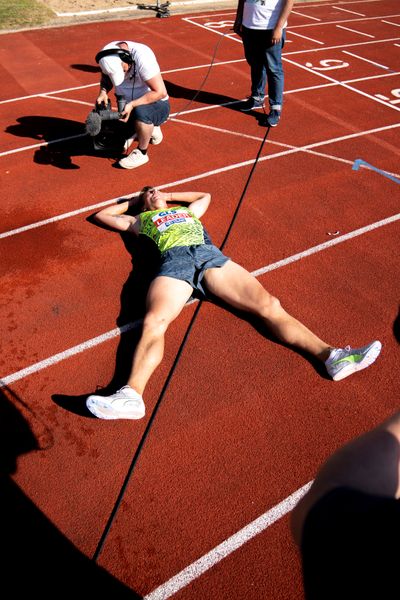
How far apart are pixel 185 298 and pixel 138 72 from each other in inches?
132

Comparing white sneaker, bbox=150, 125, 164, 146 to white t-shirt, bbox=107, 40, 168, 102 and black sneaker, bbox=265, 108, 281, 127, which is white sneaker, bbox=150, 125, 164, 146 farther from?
black sneaker, bbox=265, 108, 281, 127

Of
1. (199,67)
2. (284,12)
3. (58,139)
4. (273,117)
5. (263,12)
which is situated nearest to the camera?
(284,12)

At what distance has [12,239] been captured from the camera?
15.9 ft

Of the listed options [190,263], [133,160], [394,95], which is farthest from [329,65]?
[190,263]

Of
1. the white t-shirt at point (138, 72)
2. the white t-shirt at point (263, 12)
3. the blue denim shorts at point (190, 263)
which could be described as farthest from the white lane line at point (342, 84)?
the blue denim shorts at point (190, 263)

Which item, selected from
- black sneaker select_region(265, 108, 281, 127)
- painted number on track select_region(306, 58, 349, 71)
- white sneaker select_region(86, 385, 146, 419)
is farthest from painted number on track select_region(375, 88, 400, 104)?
white sneaker select_region(86, 385, 146, 419)

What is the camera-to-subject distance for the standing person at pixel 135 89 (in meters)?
5.43

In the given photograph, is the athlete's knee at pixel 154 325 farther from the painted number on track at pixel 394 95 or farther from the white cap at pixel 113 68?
the painted number on track at pixel 394 95

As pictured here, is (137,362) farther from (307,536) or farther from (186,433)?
(307,536)

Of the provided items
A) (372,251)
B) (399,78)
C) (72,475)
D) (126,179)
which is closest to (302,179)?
(372,251)

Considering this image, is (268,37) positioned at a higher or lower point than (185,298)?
higher

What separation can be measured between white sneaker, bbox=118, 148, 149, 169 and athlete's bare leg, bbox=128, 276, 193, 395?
8.91 ft

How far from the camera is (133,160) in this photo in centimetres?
600

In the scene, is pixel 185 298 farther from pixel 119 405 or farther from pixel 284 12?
pixel 284 12
